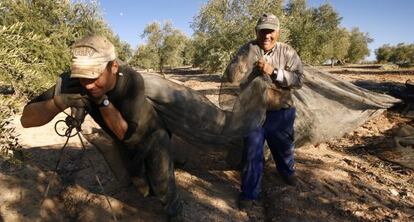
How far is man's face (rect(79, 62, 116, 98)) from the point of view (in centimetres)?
287

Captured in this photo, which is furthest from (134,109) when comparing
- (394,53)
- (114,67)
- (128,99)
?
(394,53)

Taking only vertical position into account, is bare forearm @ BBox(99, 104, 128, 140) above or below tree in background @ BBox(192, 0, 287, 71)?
below

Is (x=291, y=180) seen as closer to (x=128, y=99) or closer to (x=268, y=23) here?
(x=268, y=23)

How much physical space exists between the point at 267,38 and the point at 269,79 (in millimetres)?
547

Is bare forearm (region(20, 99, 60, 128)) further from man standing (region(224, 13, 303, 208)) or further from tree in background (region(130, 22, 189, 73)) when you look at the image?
tree in background (region(130, 22, 189, 73))

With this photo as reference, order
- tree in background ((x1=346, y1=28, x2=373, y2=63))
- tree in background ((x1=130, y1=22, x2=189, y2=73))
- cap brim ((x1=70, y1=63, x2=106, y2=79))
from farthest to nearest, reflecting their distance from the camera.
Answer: tree in background ((x1=346, y1=28, x2=373, y2=63)), tree in background ((x1=130, y1=22, x2=189, y2=73)), cap brim ((x1=70, y1=63, x2=106, y2=79))

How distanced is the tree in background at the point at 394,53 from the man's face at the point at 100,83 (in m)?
56.1

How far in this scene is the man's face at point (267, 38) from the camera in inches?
183

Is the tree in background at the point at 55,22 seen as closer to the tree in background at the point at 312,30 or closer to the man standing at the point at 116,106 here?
the man standing at the point at 116,106

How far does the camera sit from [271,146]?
517cm

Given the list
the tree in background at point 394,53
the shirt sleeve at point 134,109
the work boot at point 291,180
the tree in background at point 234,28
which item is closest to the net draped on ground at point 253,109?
the shirt sleeve at point 134,109

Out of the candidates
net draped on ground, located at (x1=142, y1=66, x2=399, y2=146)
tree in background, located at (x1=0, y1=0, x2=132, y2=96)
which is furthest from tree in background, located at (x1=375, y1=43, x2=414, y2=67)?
net draped on ground, located at (x1=142, y1=66, x2=399, y2=146)

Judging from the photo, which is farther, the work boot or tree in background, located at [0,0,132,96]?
tree in background, located at [0,0,132,96]

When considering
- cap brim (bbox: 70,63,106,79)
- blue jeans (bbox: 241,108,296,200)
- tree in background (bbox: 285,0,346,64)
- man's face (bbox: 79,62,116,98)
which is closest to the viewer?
Result: cap brim (bbox: 70,63,106,79)
